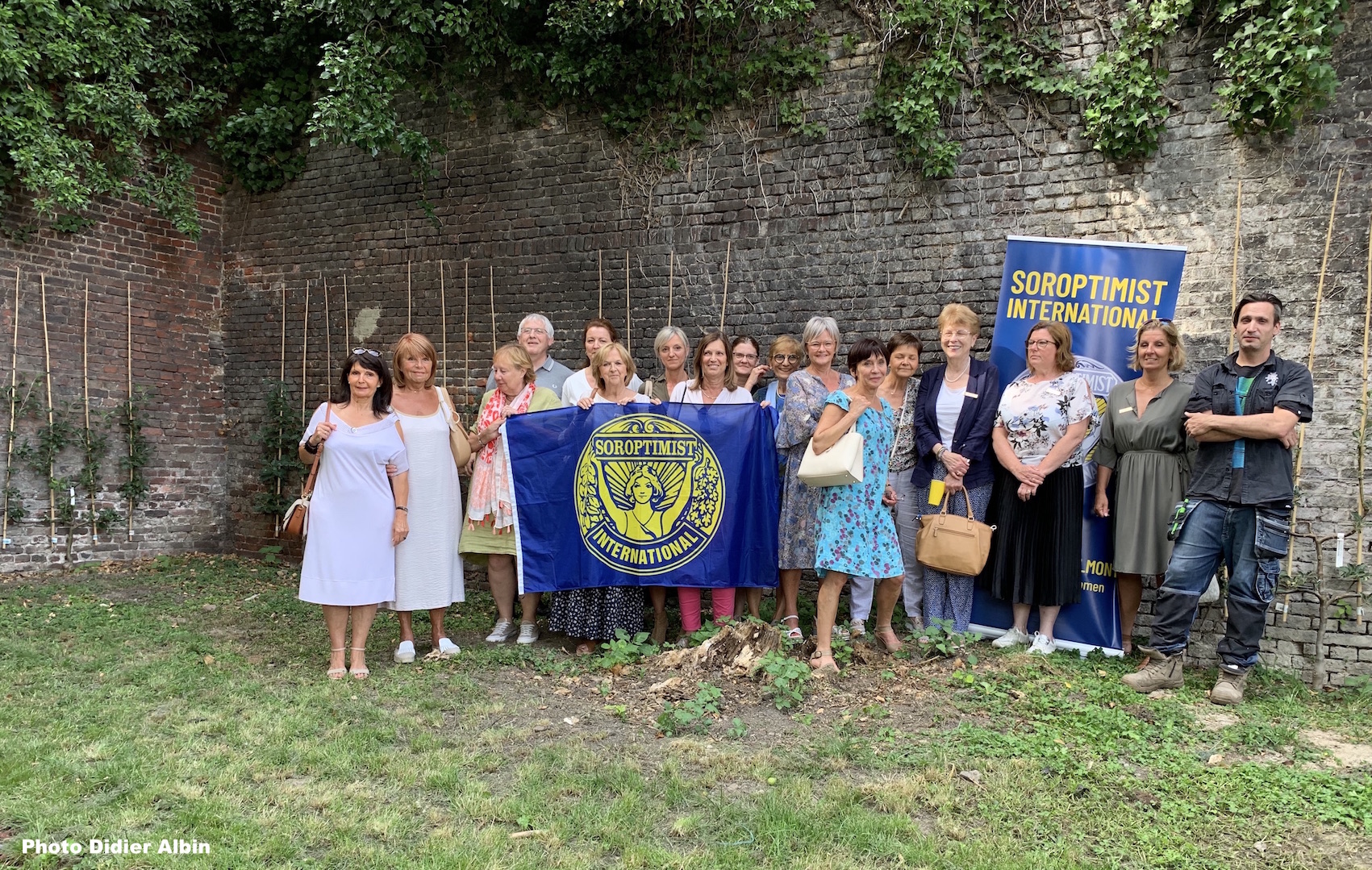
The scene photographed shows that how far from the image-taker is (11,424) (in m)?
7.30

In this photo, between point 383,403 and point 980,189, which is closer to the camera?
point 383,403

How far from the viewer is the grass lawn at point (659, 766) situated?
268 cm

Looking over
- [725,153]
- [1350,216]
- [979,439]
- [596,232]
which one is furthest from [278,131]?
[1350,216]

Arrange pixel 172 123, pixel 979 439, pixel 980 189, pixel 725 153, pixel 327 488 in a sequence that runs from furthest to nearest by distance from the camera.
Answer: pixel 172 123 → pixel 725 153 → pixel 980 189 → pixel 979 439 → pixel 327 488

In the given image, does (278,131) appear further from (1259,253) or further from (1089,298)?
(1259,253)

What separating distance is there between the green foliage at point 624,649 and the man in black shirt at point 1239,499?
256 cm

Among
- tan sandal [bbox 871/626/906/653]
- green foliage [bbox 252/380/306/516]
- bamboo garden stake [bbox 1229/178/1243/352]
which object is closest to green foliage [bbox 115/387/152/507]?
green foliage [bbox 252/380/306/516]

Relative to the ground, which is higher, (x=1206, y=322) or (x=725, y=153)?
(x=725, y=153)

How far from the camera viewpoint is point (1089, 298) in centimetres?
499

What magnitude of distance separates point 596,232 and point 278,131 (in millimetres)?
3734

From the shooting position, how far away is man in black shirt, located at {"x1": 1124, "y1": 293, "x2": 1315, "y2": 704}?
407cm

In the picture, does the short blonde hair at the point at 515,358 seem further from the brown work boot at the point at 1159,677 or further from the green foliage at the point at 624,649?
the brown work boot at the point at 1159,677

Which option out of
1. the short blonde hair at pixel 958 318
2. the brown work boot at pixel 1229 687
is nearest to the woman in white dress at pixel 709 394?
the short blonde hair at pixel 958 318

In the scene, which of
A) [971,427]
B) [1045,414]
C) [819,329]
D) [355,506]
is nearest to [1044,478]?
[1045,414]
